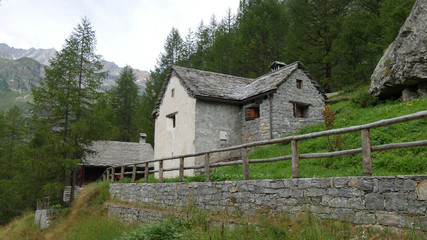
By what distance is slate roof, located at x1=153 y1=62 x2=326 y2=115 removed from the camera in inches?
613

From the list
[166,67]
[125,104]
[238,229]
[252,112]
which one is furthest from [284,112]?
[125,104]

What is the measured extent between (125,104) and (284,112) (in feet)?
86.1

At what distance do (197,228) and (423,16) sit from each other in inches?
512

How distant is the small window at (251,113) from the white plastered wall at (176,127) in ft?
9.81

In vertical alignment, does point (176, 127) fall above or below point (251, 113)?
below

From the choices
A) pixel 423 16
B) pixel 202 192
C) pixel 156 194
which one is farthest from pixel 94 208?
pixel 423 16

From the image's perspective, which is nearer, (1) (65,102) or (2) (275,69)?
(1) (65,102)

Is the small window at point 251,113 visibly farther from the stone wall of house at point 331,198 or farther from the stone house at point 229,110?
the stone wall of house at point 331,198

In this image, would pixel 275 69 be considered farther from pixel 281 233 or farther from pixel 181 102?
pixel 281 233

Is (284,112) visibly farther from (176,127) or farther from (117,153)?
(117,153)

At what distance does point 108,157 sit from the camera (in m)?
25.2

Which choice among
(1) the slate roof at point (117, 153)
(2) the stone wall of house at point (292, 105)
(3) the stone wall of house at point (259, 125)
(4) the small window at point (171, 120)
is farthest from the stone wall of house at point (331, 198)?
(1) the slate roof at point (117, 153)

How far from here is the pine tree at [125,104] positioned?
36.5m

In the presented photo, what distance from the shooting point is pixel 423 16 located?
1279 centimetres
